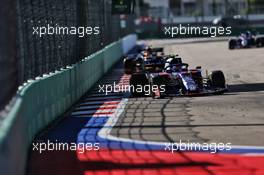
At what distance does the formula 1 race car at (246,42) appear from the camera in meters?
41.5

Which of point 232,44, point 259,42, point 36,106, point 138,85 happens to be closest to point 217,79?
point 138,85

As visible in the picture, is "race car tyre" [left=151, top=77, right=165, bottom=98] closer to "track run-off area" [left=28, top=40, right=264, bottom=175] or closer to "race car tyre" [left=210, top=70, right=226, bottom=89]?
"track run-off area" [left=28, top=40, right=264, bottom=175]

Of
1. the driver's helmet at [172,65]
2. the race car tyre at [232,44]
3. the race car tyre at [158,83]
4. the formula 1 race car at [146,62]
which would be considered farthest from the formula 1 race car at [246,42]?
the race car tyre at [158,83]

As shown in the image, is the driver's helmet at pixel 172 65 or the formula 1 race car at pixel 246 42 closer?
the driver's helmet at pixel 172 65

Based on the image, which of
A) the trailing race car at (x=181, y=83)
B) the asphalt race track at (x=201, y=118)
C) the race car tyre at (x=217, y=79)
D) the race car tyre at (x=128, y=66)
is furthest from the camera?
the race car tyre at (x=128, y=66)

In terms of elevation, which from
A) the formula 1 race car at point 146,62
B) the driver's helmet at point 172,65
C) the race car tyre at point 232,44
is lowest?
the race car tyre at point 232,44

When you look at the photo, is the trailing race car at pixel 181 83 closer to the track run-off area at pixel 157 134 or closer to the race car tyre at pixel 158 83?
the race car tyre at pixel 158 83

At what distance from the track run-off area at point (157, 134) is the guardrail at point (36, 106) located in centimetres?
30

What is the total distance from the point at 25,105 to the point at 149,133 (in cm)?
230

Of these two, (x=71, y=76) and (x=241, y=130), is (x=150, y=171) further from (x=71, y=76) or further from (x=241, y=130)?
(x=71, y=76)

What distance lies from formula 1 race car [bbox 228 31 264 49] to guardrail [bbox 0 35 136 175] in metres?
19.4

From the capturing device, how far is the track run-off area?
906 centimetres

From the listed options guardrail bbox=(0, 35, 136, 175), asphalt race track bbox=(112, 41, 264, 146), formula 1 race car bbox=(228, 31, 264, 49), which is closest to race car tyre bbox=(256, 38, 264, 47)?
formula 1 race car bbox=(228, 31, 264, 49)

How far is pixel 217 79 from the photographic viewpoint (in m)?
17.9
